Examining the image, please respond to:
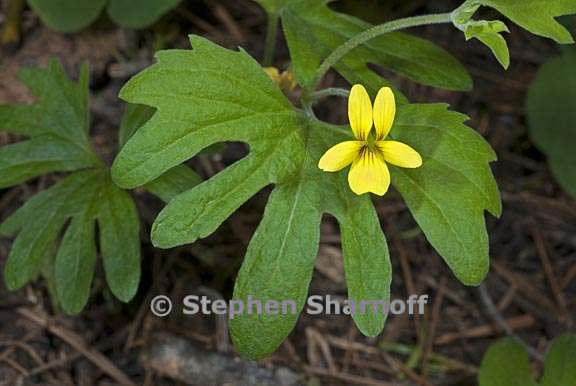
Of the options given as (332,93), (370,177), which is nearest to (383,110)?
(370,177)

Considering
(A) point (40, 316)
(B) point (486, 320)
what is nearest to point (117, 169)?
(A) point (40, 316)

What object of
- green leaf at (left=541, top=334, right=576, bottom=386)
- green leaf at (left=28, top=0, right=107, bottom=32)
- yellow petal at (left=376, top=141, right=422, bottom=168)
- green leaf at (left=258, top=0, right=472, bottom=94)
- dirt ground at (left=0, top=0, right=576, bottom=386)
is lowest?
dirt ground at (left=0, top=0, right=576, bottom=386)

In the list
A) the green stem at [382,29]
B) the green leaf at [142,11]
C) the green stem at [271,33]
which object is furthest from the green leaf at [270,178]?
the green leaf at [142,11]

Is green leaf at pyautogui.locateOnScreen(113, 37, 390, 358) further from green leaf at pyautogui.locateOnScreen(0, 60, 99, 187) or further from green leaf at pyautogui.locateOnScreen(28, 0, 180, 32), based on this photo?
green leaf at pyautogui.locateOnScreen(28, 0, 180, 32)

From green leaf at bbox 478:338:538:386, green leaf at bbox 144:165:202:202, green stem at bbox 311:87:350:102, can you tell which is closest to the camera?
green stem at bbox 311:87:350:102

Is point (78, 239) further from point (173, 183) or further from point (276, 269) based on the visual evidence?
point (276, 269)

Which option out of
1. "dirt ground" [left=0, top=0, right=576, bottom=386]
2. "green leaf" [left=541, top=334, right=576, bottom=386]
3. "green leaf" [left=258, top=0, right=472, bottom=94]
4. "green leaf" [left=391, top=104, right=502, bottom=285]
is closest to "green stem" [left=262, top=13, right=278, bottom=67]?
"green leaf" [left=258, top=0, right=472, bottom=94]
